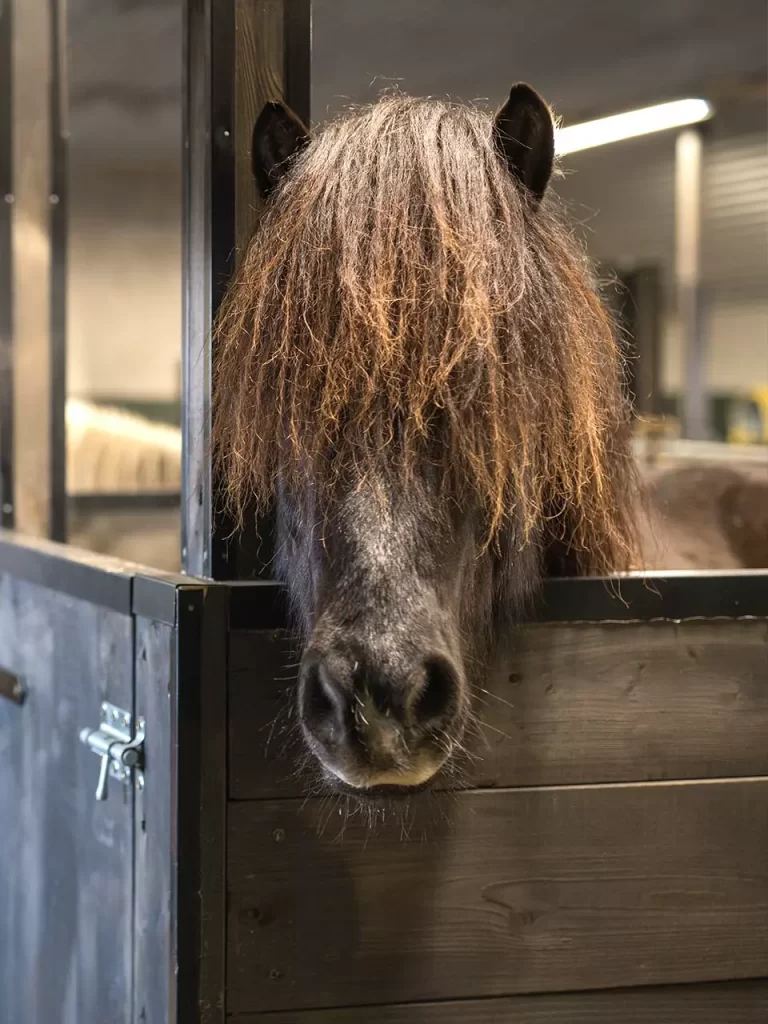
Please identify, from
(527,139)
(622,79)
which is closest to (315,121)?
(527,139)

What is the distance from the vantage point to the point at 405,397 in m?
0.97

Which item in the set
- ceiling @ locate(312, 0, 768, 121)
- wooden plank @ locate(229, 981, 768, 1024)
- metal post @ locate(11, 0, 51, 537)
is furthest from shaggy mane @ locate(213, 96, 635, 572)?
ceiling @ locate(312, 0, 768, 121)

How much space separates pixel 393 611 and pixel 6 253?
1.75m

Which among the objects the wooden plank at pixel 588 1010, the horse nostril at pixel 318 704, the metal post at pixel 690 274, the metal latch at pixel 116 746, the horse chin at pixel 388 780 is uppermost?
the metal post at pixel 690 274

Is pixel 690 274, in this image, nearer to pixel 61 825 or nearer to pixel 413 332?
pixel 61 825

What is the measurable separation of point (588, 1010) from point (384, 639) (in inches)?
24.7

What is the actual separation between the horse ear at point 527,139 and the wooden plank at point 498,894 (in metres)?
0.69

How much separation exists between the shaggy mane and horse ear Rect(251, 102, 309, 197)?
3cm

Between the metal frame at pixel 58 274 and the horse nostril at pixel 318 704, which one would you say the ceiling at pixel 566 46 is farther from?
the horse nostril at pixel 318 704

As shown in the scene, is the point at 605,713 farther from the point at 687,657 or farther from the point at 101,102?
the point at 101,102

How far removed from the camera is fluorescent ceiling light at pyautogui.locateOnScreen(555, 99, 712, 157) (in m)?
4.80

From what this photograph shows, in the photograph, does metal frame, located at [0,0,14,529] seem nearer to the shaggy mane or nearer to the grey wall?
the grey wall

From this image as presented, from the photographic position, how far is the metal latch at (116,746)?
1.22 m

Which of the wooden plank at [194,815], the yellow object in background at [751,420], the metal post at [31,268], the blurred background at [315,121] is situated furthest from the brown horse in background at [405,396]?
the yellow object in background at [751,420]
